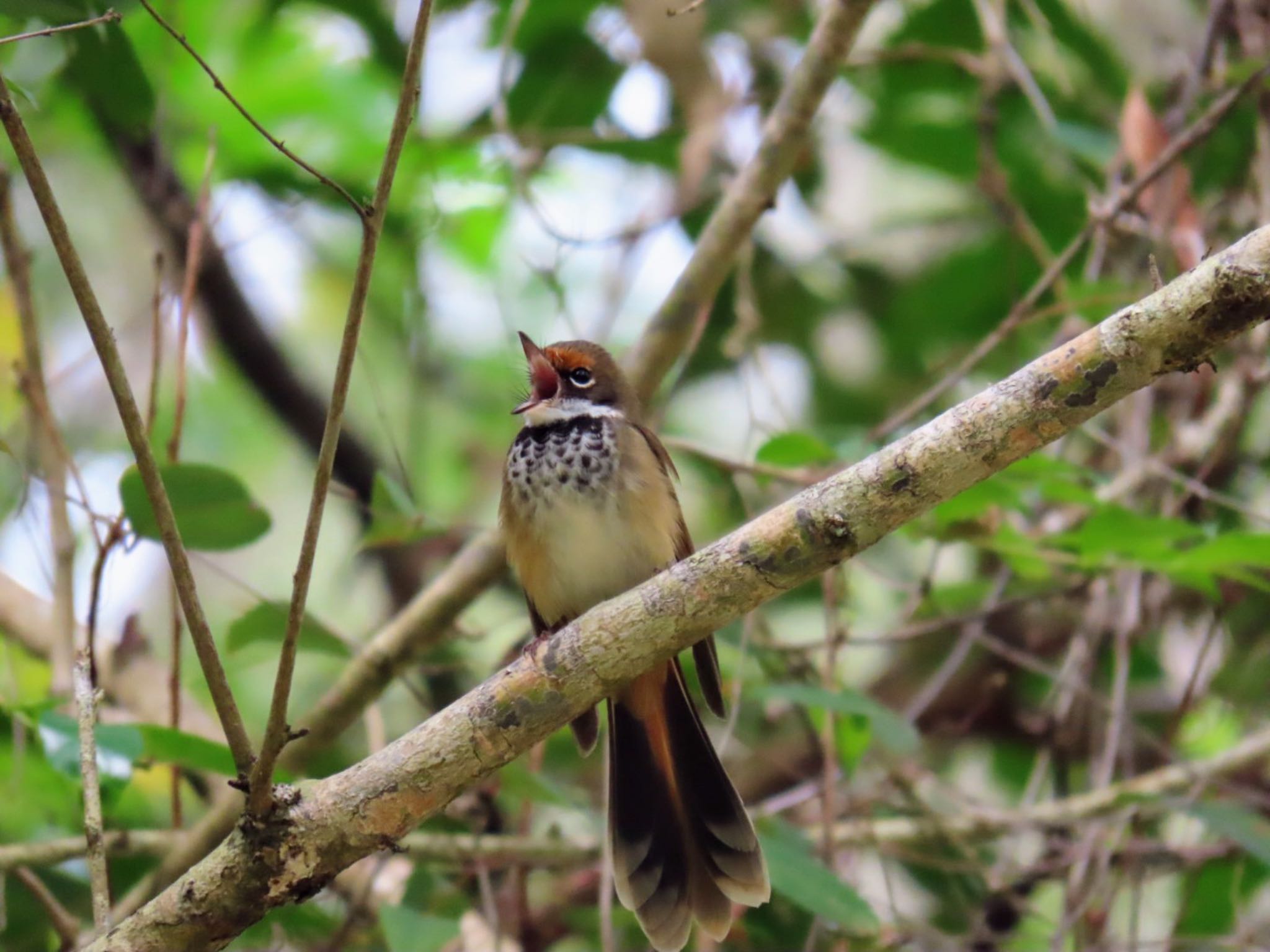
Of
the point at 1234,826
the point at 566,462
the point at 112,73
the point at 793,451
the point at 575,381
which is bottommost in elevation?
the point at 1234,826

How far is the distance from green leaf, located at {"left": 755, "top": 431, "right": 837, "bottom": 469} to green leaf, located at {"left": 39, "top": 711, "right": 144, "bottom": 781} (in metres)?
1.49

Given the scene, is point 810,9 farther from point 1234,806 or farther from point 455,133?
point 1234,806

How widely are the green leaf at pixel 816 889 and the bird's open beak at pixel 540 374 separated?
1284mm

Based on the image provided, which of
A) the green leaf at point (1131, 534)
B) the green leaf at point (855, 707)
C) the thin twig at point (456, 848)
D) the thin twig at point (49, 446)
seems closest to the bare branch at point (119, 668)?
the thin twig at point (49, 446)

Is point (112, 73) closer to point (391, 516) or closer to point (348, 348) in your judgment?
point (391, 516)

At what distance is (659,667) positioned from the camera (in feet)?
10.2

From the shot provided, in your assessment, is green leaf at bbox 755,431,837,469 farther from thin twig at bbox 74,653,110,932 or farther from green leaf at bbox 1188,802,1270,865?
thin twig at bbox 74,653,110,932

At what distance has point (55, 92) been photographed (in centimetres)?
430

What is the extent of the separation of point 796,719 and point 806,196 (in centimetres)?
190

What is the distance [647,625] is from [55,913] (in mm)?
1685

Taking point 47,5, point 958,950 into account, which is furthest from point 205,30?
point 958,950

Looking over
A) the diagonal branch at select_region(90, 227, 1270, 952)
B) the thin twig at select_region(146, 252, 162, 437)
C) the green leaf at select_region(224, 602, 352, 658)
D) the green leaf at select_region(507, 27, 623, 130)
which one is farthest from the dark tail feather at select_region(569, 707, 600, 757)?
the green leaf at select_region(507, 27, 623, 130)

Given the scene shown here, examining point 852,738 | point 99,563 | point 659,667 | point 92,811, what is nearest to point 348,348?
point 92,811

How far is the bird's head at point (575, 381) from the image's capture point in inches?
139
